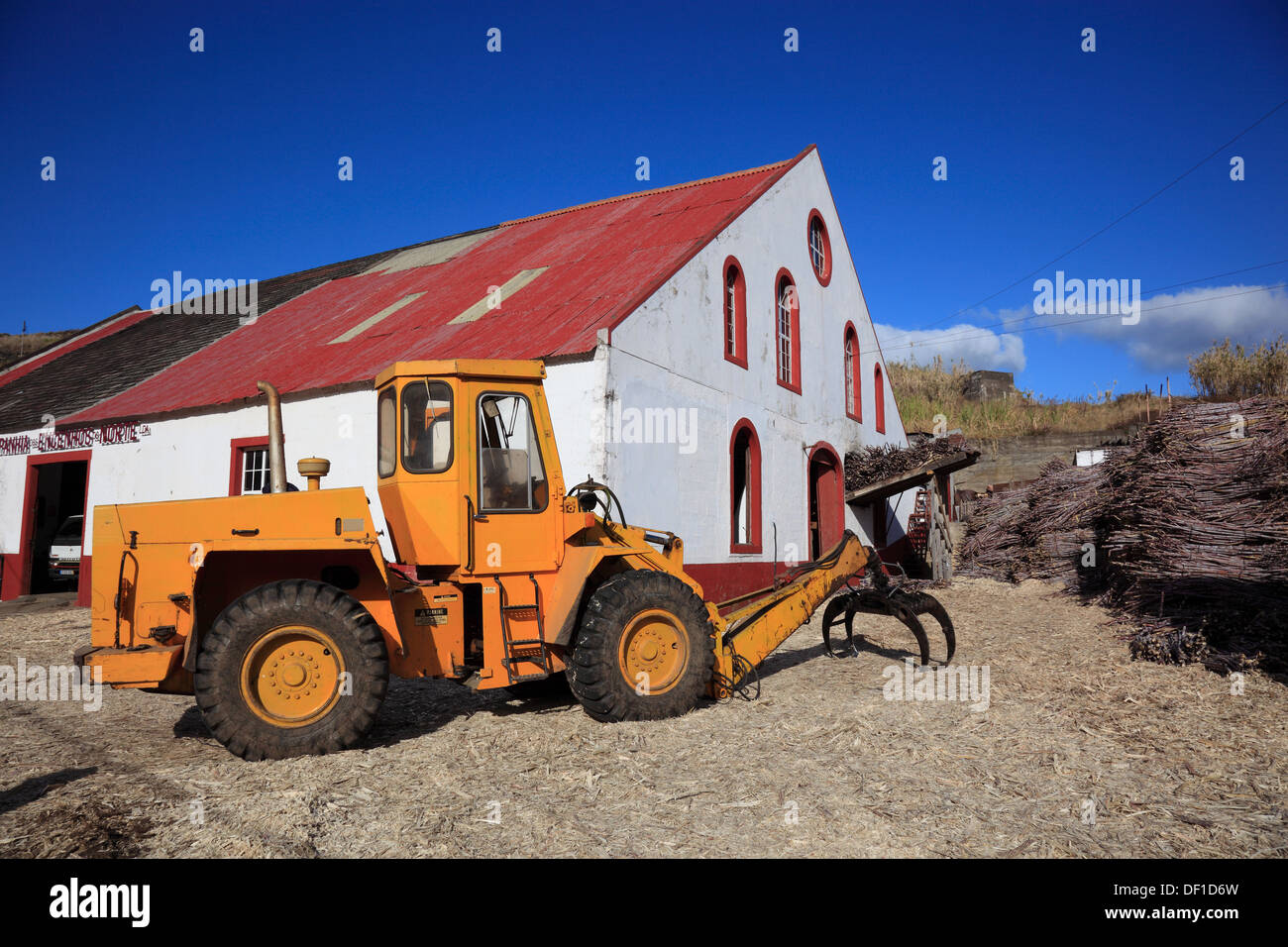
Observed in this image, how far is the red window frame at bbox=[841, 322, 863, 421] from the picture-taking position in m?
19.2

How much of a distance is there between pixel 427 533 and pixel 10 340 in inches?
2730

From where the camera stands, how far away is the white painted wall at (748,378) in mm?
11438

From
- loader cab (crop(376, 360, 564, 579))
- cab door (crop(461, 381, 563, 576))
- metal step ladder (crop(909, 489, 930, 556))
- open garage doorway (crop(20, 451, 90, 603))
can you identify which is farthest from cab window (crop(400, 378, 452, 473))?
metal step ladder (crop(909, 489, 930, 556))

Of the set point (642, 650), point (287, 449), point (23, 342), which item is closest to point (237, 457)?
point (287, 449)

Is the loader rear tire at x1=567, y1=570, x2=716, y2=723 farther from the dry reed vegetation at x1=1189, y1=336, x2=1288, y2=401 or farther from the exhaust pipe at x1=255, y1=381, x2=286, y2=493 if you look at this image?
the dry reed vegetation at x1=1189, y1=336, x2=1288, y2=401

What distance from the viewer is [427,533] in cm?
616

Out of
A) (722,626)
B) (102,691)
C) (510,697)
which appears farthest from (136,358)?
(722,626)

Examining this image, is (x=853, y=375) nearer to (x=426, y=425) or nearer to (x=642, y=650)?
(x=642, y=650)

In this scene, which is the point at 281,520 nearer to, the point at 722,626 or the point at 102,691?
the point at 722,626

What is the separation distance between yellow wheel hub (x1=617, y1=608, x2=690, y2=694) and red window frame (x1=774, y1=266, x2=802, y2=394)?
9783 millimetres

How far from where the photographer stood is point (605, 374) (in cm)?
1052

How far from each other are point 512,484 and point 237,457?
1019 centimetres

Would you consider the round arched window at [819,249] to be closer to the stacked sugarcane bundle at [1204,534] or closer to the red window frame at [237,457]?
the stacked sugarcane bundle at [1204,534]

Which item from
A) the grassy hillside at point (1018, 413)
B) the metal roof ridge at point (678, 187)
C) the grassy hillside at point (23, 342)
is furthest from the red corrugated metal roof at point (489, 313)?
the grassy hillside at point (23, 342)
